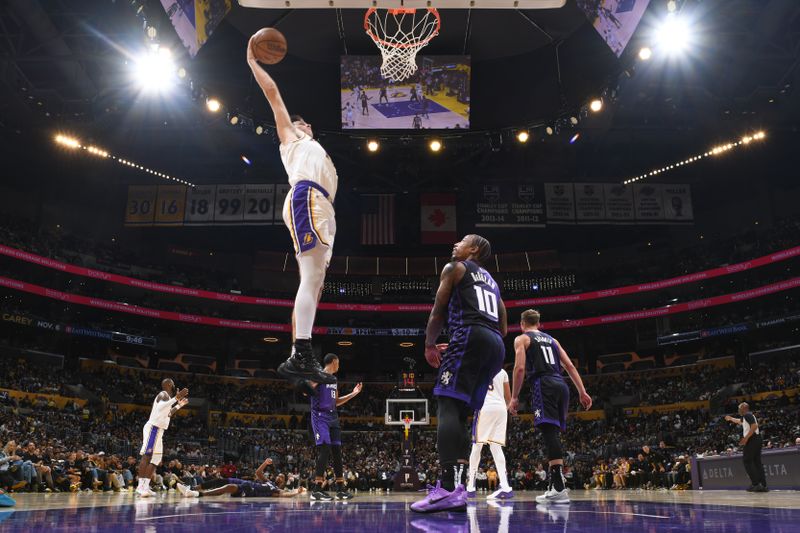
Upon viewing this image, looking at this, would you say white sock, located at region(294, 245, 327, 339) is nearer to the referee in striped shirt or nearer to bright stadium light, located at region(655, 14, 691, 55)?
the referee in striped shirt

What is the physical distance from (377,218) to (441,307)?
81.5 ft

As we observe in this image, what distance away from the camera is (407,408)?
26.0 m

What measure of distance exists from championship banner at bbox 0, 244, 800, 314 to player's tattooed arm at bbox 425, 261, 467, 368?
26727 mm

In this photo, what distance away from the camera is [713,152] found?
2577cm

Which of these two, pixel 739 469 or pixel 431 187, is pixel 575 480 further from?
pixel 431 187

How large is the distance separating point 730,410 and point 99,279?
2945 cm

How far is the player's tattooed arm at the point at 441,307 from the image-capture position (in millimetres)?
4172

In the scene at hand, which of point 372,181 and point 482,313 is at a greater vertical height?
point 372,181

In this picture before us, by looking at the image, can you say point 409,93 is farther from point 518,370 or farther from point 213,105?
point 518,370

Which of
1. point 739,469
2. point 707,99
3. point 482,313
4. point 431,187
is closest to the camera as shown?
point 482,313

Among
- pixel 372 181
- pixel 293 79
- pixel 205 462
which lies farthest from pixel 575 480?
pixel 293 79

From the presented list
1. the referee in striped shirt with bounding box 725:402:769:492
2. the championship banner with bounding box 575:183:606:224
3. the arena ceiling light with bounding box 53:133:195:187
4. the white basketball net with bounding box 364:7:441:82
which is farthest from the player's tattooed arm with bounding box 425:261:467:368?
the arena ceiling light with bounding box 53:133:195:187

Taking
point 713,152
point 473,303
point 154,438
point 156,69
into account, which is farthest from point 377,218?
point 473,303

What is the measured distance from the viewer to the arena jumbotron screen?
18.1 m
